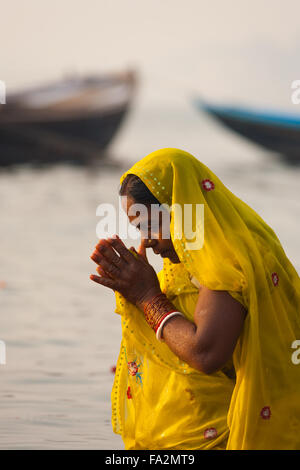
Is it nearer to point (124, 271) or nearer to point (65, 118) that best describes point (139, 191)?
point (124, 271)

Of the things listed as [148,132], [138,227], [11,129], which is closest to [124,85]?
[11,129]

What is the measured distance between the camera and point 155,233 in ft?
6.90

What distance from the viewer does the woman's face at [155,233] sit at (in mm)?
2068

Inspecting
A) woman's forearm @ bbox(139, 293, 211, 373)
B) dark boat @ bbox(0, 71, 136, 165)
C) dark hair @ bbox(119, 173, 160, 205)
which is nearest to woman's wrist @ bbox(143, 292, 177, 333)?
woman's forearm @ bbox(139, 293, 211, 373)

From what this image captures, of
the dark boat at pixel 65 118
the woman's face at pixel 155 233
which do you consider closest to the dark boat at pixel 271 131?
the dark boat at pixel 65 118

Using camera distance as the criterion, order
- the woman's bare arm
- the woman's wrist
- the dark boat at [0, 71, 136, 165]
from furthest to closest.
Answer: the dark boat at [0, 71, 136, 165]
the woman's wrist
the woman's bare arm

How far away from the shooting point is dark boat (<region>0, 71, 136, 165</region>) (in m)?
19.5

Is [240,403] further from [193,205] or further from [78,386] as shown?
[78,386]

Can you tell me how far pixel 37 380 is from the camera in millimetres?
4070

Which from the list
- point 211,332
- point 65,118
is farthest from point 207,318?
point 65,118

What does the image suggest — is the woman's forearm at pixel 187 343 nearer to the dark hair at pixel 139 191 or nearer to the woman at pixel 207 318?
the woman at pixel 207 318

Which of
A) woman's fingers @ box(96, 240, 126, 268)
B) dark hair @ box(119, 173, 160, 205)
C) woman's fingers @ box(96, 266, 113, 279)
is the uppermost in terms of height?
dark hair @ box(119, 173, 160, 205)

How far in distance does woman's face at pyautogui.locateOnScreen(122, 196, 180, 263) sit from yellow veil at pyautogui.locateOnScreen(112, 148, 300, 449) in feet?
0.15

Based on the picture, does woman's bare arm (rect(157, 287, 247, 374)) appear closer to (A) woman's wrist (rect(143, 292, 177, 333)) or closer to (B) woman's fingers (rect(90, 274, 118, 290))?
(A) woman's wrist (rect(143, 292, 177, 333))
